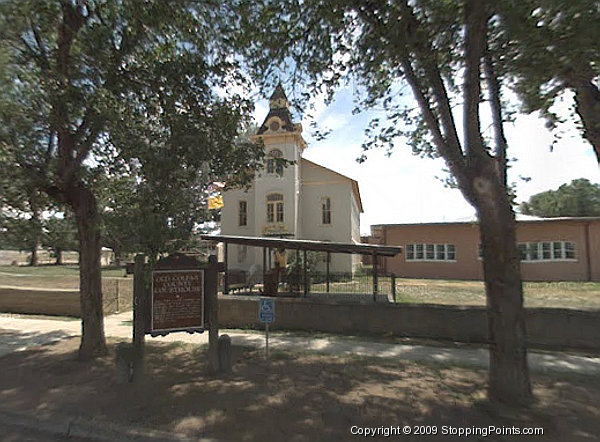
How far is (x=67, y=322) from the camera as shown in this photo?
10.7 metres

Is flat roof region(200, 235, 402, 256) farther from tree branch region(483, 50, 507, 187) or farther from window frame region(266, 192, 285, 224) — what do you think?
window frame region(266, 192, 285, 224)

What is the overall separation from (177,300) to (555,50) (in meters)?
7.17

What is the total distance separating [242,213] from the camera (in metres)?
26.1

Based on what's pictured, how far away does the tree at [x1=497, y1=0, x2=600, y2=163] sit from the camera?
4234 mm

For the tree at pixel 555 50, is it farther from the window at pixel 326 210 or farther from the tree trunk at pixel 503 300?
the window at pixel 326 210

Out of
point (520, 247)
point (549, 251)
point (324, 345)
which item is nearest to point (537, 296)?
point (520, 247)

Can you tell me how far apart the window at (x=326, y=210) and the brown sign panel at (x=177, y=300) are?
19.0 m

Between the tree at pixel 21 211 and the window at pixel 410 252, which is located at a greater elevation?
the tree at pixel 21 211

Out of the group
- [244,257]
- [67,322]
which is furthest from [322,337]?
[244,257]

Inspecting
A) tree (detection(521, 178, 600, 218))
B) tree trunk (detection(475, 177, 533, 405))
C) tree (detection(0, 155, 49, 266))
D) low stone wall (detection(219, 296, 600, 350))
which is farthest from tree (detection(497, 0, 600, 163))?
tree (detection(521, 178, 600, 218))

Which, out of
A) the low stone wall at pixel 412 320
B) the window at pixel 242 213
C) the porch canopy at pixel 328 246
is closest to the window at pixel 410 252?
the window at pixel 242 213

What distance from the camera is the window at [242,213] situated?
85.1ft

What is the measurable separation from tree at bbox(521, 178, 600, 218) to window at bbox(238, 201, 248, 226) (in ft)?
159

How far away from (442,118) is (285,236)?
18925mm
